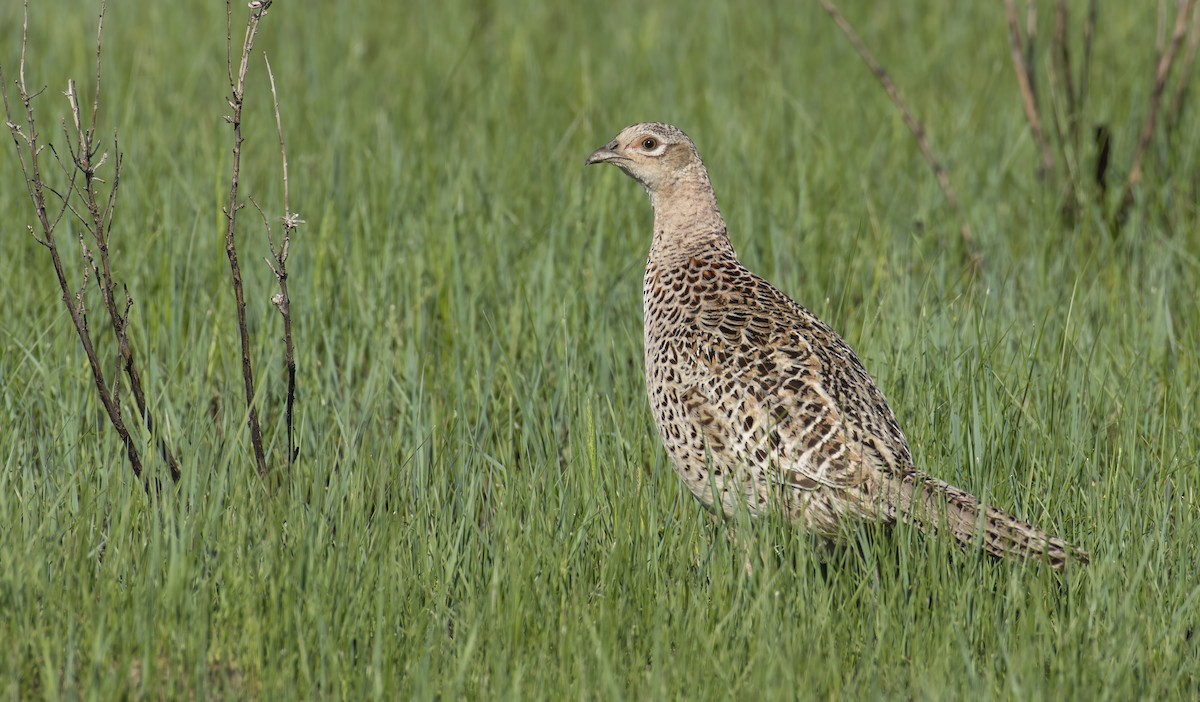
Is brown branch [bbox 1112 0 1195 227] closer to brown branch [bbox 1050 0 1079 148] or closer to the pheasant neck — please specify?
brown branch [bbox 1050 0 1079 148]

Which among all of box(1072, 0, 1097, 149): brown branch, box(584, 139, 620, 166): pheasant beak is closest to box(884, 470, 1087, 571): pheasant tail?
box(584, 139, 620, 166): pheasant beak

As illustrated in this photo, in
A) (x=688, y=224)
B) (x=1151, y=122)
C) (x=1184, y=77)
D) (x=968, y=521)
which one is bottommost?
(x=968, y=521)

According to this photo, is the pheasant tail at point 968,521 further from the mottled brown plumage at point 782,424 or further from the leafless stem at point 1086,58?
the leafless stem at point 1086,58

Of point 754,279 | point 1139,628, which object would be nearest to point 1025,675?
point 1139,628

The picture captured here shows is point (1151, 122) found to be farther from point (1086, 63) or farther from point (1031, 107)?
point (1031, 107)

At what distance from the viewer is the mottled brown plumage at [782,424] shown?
381cm

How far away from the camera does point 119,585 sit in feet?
12.0

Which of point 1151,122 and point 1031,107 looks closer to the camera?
point 1151,122

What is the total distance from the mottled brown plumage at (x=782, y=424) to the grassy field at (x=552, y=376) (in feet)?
0.33

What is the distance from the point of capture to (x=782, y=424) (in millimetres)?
4012

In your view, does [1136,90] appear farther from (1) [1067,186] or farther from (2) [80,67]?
(2) [80,67]

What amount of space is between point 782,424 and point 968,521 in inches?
21.7

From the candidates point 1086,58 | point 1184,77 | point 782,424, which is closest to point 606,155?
point 782,424

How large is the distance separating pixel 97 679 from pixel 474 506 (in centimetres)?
117
